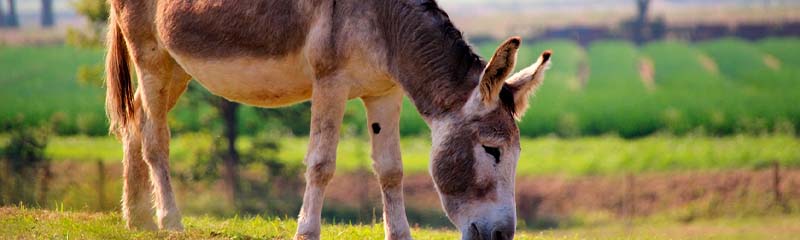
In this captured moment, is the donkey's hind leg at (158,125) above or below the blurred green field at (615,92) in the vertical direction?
above

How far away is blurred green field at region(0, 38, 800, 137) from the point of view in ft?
138

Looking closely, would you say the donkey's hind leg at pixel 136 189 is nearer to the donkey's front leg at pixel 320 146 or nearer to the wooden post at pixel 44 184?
the donkey's front leg at pixel 320 146

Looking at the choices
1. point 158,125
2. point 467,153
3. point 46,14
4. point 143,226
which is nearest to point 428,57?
point 467,153

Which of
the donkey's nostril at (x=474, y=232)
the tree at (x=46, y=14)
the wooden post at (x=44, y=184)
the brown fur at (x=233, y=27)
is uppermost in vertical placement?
the brown fur at (x=233, y=27)

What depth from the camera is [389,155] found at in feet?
29.9

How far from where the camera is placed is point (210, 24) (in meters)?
9.15

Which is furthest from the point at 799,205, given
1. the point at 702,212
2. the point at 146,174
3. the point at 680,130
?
the point at 146,174

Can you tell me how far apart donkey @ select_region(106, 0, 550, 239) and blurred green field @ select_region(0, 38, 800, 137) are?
22.9 m

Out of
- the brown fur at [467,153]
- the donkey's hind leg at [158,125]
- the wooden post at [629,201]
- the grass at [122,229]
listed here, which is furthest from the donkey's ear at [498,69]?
the wooden post at [629,201]

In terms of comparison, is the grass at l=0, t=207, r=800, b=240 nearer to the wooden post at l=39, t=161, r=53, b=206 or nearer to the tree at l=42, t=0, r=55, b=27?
the wooden post at l=39, t=161, r=53, b=206

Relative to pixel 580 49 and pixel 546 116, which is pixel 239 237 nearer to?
pixel 546 116

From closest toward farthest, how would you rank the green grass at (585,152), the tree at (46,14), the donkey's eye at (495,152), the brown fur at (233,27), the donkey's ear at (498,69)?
the donkey's ear at (498,69) → the donkey's eye at (495,152) → the brown fur at (233,27) → the green grass at (585,152) → the tree at (46,14)

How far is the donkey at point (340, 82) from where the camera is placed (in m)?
7.70

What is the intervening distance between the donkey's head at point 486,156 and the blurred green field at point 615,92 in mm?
25541
